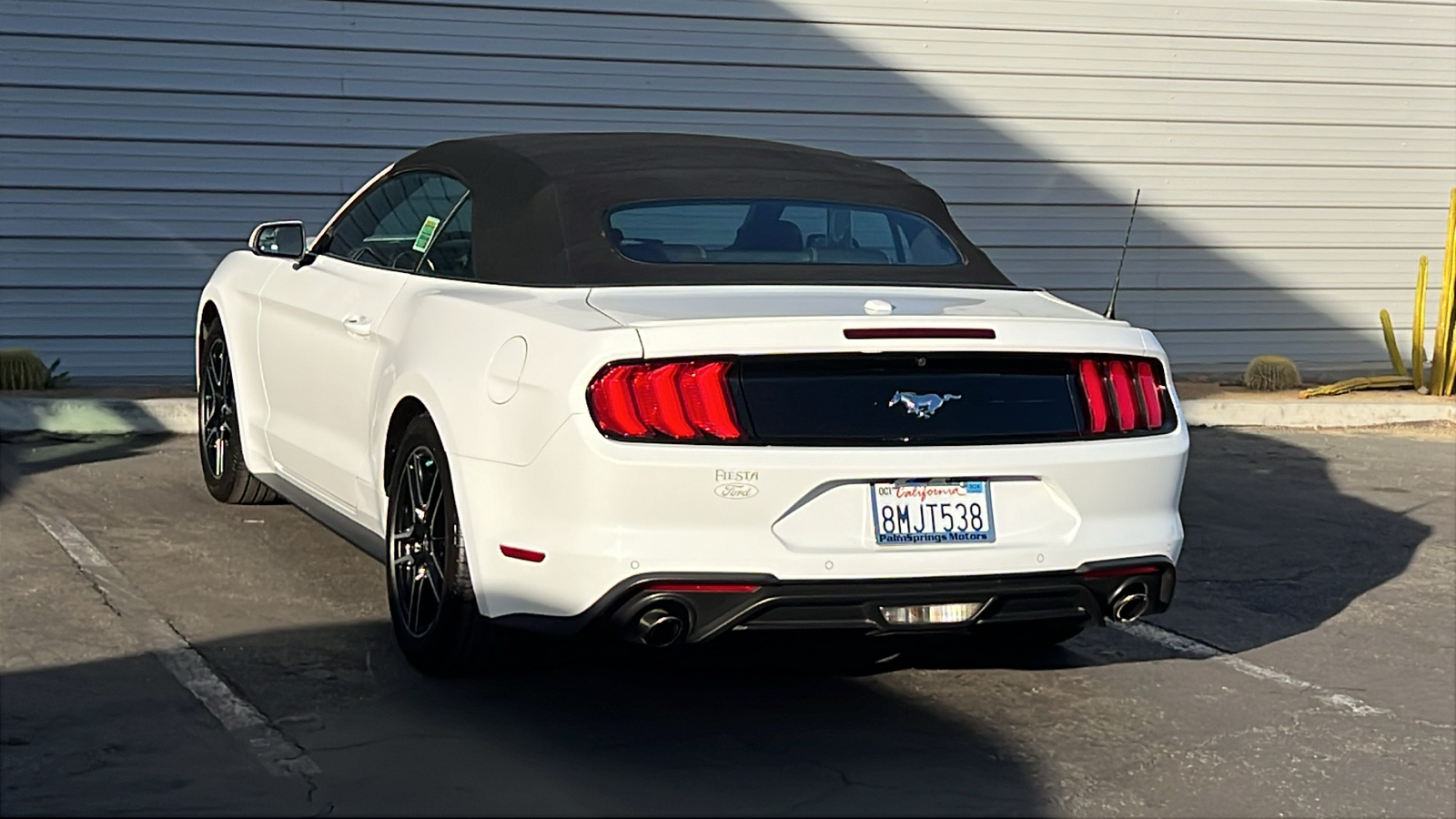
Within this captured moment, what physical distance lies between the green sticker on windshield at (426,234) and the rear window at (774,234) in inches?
25.5

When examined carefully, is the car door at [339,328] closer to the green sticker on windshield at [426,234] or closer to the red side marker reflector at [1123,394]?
the green sticker on windshield at [426,234]

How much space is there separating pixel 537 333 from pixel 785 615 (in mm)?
921

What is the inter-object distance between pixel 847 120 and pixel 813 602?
8061 mm

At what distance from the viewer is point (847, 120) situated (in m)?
12.2

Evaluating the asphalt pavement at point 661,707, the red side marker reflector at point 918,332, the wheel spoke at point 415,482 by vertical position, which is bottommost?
the asphalt pavement at point 661,707

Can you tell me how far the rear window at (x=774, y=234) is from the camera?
5473mm

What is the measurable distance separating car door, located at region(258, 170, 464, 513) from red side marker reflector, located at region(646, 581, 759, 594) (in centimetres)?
141

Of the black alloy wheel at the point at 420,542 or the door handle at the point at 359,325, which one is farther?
the door handle at the point at 359,325

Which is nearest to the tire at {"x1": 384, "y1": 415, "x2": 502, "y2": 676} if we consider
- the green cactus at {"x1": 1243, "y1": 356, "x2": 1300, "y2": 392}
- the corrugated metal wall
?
the corrugated metal wall

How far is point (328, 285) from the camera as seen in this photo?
6156 millimetres

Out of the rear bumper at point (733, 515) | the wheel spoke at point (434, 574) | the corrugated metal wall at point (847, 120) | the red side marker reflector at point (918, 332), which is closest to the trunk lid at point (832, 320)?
the red side marker reflector at point (918, 332)

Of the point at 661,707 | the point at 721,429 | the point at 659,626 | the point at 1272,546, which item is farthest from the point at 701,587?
the point at 1272,546

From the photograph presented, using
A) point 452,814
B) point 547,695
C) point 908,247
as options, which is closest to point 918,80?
point 908,247

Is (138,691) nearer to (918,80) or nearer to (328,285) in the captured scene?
(328,285)
